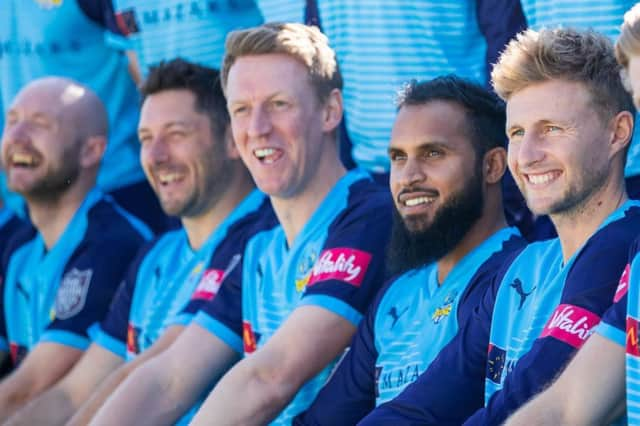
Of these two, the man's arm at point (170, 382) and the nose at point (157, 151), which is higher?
the nose at point (157, 151)

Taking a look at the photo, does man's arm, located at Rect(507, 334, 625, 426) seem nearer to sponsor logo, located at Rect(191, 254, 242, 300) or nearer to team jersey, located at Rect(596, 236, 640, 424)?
team jersey, located at Rect(596, 236, 640, 424)

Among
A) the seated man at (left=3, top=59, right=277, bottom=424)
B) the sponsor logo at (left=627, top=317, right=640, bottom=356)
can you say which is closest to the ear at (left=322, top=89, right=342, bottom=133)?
the seated man at (left=3, top=59, right=277, bottom=424)

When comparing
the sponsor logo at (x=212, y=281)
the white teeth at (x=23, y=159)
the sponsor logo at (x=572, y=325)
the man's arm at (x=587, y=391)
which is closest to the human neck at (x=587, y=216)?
the sponsor logo at (x=572, y=325)

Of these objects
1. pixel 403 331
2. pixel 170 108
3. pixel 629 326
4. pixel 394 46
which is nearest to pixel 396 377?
pixel 403 331

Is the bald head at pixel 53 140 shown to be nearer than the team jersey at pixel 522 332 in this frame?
No

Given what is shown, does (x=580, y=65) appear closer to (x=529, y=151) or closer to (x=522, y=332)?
(x=529, y=151)

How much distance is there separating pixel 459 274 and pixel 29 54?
324 cm

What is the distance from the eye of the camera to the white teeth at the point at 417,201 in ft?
13.5

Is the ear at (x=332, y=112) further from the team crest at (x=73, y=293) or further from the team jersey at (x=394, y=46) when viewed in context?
the team crest at (x=73, y=293)

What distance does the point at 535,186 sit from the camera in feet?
11.5

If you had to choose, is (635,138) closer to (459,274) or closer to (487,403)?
(459,274)

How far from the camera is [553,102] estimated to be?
3523mm

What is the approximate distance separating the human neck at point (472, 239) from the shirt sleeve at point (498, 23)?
615 mm

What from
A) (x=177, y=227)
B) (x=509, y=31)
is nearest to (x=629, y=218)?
(x=509, y=31)
